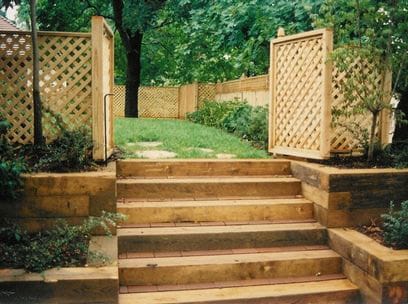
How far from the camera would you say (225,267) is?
4.27 m

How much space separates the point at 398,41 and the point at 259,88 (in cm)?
590

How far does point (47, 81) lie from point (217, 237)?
2649 mm

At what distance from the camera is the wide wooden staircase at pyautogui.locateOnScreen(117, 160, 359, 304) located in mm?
4074

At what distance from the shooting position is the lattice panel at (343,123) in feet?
18.7

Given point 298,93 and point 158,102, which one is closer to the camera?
point 298,93

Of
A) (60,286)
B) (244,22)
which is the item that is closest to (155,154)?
(60,286)

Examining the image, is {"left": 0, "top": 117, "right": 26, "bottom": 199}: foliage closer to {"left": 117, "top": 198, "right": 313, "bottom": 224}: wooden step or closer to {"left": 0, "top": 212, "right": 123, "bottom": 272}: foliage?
{"left": 0, "top": 212, "right": 123, "bottom": 272}: foliage

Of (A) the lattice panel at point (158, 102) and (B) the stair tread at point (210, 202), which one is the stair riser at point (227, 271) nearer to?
(B) the stair tread at point (210, 202)

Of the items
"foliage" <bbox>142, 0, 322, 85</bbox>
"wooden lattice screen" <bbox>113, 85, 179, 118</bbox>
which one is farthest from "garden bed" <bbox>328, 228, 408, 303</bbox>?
"wooden lattice screen" <bbox>113, 85, 179, 118</bbox>

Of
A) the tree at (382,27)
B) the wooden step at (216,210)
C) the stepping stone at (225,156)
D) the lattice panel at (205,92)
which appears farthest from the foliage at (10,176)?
the lattice panel at (205,92)

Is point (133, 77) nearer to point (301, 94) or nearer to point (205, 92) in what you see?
point (205, 92)

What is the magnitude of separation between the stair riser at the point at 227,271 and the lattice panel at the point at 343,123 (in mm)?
1840

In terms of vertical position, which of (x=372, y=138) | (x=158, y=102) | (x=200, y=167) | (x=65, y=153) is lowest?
(x=200, y=167)

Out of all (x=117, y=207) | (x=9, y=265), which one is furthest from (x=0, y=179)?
(x=117, y=207)
